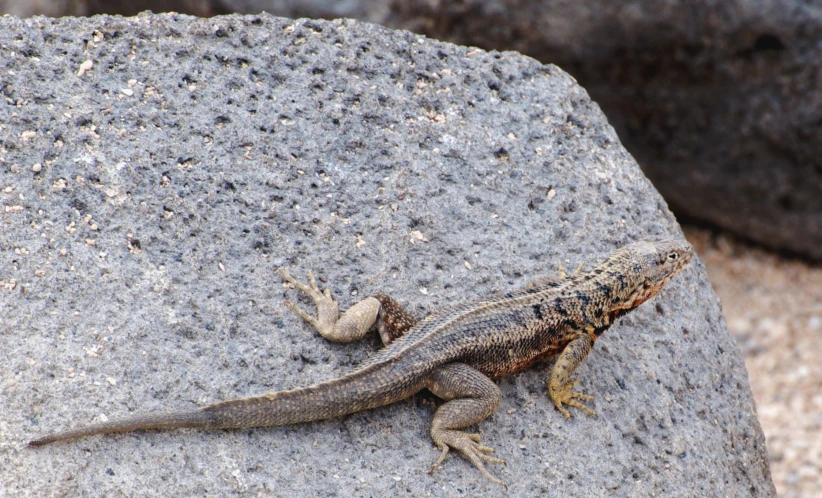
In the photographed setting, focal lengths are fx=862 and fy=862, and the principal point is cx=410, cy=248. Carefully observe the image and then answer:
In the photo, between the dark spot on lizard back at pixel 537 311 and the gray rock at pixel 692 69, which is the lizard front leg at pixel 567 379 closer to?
the dark spot on lizard back at pixel 537 311

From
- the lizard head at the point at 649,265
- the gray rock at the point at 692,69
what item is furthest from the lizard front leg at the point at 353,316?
the gray rock at the point at 692,69

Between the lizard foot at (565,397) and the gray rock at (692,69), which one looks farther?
the gray rock at (692,69)

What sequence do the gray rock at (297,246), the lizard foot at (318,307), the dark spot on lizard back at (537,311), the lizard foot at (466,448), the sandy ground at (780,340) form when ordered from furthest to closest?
the sandy ground at (780,340), the dark spot on lizard back at (537,311), the lizard foot at (318,307), the lizard foot at (466,448), the gray rock at (297,246)

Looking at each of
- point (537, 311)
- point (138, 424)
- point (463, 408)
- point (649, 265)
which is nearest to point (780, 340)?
point (649, 265)

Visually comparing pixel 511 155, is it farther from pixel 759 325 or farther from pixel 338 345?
pixel 759 325

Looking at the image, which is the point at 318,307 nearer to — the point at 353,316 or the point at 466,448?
the point at 353,316

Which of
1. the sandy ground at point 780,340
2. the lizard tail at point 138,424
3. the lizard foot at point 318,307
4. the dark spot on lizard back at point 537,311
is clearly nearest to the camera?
the lizard tail at point 138,424

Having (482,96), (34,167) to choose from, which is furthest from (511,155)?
(34,167)
